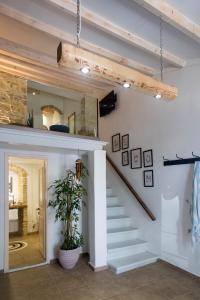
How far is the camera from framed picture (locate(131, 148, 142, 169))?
4719 mm

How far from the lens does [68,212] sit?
3.98m

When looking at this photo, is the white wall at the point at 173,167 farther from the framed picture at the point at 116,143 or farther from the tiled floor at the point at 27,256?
the tiled floor at the point at 27,256

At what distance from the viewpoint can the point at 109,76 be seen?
6.58ft

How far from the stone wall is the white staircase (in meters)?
2.65

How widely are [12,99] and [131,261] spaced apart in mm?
3278

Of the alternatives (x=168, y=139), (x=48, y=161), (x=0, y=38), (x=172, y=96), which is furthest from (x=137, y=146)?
(x=0, y=38)

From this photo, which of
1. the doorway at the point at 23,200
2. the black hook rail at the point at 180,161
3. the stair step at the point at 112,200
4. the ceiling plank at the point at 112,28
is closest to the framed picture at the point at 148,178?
the black hook rail at the point at 180,161

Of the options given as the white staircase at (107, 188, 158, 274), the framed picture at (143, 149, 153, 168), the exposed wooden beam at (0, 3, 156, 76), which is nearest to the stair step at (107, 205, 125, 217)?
the white staircase at (107, 188, 158, 274)

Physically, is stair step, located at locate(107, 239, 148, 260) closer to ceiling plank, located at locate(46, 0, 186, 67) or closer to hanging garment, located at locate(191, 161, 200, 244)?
hanging garment, located at locate(191, 161, 200, 244)

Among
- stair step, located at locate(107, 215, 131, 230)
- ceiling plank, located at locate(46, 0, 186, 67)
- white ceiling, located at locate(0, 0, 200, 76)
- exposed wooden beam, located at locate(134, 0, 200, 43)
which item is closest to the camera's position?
exposed wooden beam, located at locate(134, 0, 200, 43)

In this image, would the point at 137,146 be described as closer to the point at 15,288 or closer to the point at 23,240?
the point at 15,288

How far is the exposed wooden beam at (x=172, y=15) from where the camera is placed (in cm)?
229

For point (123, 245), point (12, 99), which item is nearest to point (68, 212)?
point (123, 245)

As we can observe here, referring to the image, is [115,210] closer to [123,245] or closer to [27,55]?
[123,245]
